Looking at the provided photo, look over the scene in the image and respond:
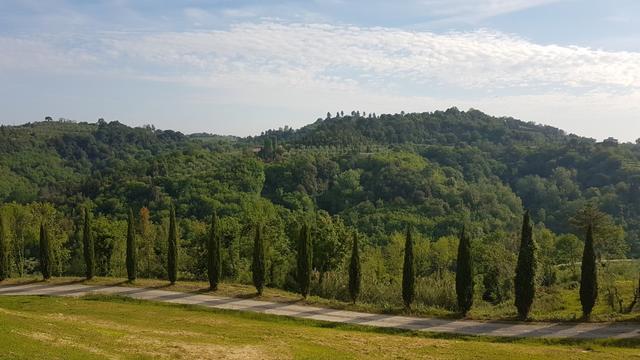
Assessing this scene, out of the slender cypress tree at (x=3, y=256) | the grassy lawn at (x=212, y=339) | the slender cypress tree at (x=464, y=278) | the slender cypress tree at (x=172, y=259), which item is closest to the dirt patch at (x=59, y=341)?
the grassy lawn at (x=212, y=339)

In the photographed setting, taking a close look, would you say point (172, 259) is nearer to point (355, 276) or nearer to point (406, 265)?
point (355, 276)

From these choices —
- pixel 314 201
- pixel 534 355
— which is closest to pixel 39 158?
pixel 314 201

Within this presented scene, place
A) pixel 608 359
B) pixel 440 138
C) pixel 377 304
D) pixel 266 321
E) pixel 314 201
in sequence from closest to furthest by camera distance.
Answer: pixel 608 359 → pixel 266 321 → pixel 377 304 → pixel 314 201 → pixel 440 138

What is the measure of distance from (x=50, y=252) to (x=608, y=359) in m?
45.4

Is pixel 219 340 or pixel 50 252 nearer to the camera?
pixel 219 340

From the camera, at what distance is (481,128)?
195 meters

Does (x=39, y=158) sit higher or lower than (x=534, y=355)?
higher

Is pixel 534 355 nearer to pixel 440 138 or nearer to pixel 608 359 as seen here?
pixel 608 359

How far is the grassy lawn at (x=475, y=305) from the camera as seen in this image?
37.8 metres

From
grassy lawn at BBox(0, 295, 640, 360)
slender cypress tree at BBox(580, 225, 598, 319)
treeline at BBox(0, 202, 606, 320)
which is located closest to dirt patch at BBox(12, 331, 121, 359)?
grassy lawn at BBox(0, 295, 640, 360)

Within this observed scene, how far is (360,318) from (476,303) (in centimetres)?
1415

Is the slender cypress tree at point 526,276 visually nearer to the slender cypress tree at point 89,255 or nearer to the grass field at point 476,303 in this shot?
the grass field at point 476,303

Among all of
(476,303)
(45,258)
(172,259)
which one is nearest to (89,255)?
(45,258)

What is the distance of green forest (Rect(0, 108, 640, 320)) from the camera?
5194 cm
